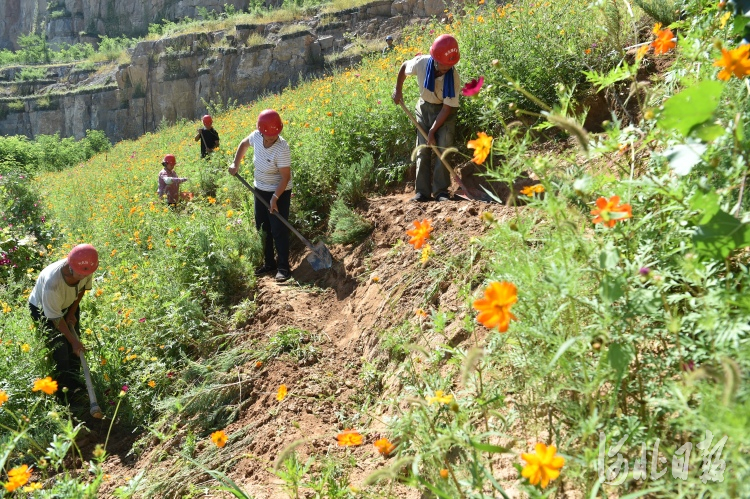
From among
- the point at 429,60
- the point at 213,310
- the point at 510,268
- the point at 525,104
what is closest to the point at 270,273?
the point at 213,310

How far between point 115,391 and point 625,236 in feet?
12.7

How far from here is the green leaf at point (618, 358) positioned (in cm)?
132

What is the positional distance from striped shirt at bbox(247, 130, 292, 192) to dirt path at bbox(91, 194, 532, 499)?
95 cm

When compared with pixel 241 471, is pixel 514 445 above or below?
above

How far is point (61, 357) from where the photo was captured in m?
4.14

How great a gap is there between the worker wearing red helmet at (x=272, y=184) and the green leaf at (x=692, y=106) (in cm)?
389

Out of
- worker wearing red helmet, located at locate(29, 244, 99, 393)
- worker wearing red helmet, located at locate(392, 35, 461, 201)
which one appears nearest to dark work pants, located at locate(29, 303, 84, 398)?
worker wearing red helmet, located at locate(29, 244, 99, 393)

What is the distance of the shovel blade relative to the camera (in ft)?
16.4

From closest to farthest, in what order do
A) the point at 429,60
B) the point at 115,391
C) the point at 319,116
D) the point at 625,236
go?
the point at 625,236 → the point at 115,391 → the point at 429,60 → the point at 319,116

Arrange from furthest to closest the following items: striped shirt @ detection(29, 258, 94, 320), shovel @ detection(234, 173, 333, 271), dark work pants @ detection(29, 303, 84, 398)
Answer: shovel @ detection(234, 173, 333, 271) → dark work pants @ detection(29, 303, 84, 398) → striped shirt @ detection(29, 258, 94, 320)

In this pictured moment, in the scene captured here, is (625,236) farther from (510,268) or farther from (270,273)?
(270,273)

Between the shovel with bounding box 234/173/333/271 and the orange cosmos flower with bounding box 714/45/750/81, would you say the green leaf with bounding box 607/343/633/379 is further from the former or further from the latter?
the shovel with bounding box 234/173/333/271

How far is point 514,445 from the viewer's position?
1.95m

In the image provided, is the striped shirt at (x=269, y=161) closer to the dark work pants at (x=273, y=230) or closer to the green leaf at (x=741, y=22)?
the dark work pants at (x=273, y=230)
